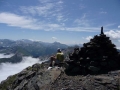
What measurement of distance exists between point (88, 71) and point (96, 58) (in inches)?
114

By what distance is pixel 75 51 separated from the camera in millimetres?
34656

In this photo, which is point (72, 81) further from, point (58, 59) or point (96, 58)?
point (58, 59)

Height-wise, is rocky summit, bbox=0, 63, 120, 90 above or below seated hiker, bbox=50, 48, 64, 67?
below

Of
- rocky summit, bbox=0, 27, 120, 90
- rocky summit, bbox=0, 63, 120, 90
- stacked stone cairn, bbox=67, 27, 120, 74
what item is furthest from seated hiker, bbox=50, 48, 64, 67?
rocky summit, bbox=0, 63, 120, 90

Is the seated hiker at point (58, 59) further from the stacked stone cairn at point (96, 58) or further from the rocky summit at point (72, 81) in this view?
the rocky summit at point (72, 81)

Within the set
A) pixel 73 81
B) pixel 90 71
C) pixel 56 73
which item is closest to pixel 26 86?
pixel 56 73

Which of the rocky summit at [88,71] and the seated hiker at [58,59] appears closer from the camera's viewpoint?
the rocky summit at [88,71]

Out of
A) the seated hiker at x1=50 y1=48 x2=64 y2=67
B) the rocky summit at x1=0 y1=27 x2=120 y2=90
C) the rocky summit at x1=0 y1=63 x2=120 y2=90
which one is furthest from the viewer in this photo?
the seated hiker at x1=50 y1=48 x2=64 y2=67

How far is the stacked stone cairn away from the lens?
30.9 m

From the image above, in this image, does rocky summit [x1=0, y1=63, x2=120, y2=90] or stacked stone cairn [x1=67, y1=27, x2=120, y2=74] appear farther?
stacked stone cairn [x1=67, y1=27, x2=120, y2=74]

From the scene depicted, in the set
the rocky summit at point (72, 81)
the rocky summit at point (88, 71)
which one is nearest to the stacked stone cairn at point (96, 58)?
the rocky summit at point (88, 71)

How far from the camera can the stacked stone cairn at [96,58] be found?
101ft

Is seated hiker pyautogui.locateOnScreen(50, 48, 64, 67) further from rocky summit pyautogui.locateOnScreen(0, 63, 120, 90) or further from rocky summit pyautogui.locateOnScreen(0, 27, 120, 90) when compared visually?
rocky summit pyautogui.locateOnScreen(0, 63, 120, 90)

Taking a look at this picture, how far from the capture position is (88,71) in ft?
102
